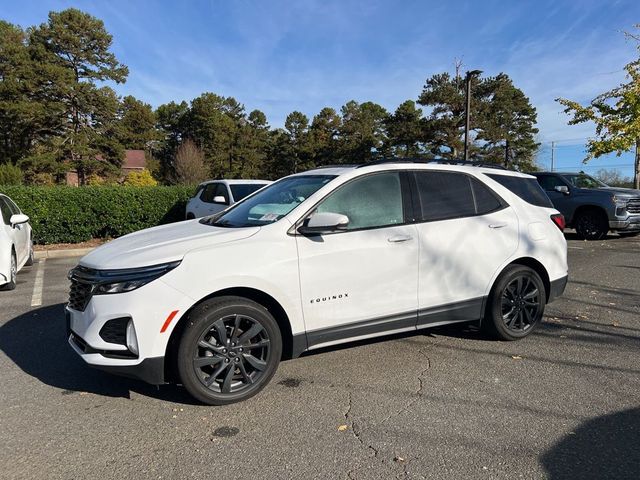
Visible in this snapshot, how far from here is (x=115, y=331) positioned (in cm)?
334

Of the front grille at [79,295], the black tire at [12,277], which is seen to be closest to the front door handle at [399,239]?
the front grille at [79,295]

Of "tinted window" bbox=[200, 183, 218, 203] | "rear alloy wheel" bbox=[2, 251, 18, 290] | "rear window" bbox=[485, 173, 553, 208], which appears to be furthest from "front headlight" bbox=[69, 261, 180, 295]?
"tinted window" bbox=[200, 183, 218, 203]

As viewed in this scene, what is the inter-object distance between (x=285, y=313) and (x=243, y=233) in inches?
26.6

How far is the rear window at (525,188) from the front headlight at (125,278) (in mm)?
3294

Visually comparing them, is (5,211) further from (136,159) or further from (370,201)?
(136,159)

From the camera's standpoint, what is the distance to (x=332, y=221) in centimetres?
365

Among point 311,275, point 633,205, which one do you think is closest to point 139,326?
point 311,275

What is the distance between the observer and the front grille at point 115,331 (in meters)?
3.32

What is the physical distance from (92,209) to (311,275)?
34.8 ft

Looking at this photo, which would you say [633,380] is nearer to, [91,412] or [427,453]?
[427,453]

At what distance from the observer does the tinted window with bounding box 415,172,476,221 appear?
4.41 meters

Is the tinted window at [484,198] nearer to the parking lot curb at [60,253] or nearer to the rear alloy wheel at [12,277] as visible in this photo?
the rear alloy wheel at [12,277]

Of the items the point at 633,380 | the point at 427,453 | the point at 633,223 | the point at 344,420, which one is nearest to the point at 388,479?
the point at 427,453

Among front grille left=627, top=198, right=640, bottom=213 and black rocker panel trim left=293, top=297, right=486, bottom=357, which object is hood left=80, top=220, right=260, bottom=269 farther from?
front grille left=627, top=198, right=640, bottom=213
